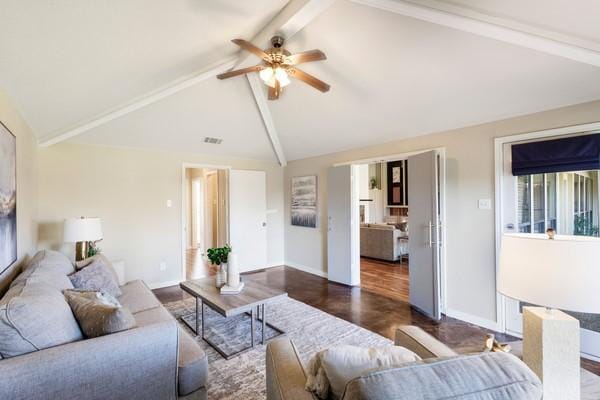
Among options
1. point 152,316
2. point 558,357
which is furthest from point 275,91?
point 558,357

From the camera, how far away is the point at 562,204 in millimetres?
2789

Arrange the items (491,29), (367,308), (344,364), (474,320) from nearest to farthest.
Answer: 1. (344,364)
2. (491,29)
3. (474,320)
4. (367,308)

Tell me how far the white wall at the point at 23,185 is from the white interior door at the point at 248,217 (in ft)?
9.00

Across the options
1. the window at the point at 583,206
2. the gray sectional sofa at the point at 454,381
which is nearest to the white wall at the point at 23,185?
the gray sectional sofa at the point at 454,381

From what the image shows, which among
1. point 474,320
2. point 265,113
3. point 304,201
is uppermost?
point 265,113

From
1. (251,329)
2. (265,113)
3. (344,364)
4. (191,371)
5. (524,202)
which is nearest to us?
(344,364)

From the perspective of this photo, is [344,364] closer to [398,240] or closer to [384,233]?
[384,233]

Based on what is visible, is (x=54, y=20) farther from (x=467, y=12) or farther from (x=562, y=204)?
(x=562, y=204)

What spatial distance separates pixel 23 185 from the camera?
279 cm

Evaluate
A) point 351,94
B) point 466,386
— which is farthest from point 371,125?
point 466,386

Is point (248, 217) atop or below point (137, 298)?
atop

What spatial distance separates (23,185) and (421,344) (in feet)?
12.1

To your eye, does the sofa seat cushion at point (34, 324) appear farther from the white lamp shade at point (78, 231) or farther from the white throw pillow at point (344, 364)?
the white lamp shade at point (78, 231)

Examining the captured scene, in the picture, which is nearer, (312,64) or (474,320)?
(312,64)
